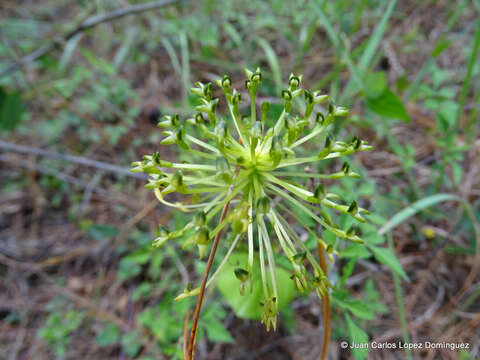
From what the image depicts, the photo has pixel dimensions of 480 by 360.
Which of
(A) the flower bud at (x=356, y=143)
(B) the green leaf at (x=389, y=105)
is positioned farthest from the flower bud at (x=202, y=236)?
(B) the green leaf at (x=389, y=105)

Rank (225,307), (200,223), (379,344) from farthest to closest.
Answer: (225,307) → (379,344) → (200,223)

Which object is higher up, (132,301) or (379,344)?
(132,301)

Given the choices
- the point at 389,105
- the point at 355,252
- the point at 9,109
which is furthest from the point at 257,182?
the point at 9,109

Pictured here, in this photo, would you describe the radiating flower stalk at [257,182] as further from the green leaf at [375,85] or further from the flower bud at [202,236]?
the green leaf at [375,85]

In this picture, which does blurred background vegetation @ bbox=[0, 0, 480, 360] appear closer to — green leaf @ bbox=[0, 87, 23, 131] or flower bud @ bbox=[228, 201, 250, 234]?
green leaf @ bbox=[0, 87, 23, 131]

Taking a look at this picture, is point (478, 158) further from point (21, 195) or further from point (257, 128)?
point (21, 195)

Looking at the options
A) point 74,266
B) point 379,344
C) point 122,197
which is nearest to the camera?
point 379,344

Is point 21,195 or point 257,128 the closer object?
point 257,128

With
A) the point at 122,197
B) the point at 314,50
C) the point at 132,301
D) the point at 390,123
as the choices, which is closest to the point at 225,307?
the point at 132,301
